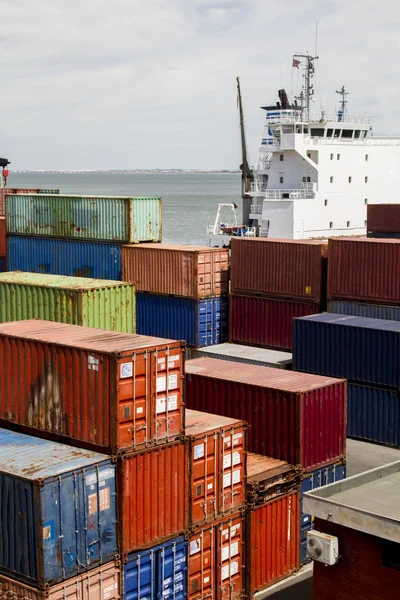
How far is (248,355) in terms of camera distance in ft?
93.6

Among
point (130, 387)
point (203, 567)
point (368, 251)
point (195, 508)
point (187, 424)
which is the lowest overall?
point (203, 567)

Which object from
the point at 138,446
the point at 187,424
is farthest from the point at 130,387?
the point at 187,424

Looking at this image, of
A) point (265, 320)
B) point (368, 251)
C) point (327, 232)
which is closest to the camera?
point (368, 251)

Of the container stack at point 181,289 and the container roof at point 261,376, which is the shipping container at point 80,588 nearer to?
the container roof at point 261,376

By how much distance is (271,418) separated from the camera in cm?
1947

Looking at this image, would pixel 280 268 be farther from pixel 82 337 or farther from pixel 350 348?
pixel 82 337

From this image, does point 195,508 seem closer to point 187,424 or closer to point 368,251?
point 187,424

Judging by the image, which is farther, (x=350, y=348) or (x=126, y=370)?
(x=350, y=348)

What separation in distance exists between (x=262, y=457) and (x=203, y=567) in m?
3.39

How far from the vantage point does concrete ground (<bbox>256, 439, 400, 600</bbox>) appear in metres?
18.4

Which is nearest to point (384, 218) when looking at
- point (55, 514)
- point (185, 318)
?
point (185, 318)

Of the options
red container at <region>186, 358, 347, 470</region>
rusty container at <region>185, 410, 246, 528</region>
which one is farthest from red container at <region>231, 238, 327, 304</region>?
rusty container at <region>185, 410, 246, 528</region>

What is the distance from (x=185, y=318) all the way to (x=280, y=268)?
367 cm

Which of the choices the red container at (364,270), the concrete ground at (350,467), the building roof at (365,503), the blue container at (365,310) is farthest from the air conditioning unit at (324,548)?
the red container at (364,270)
